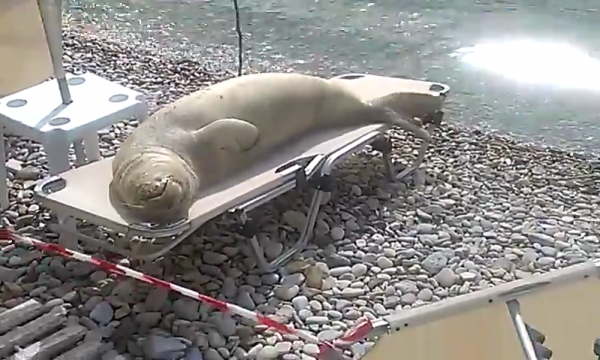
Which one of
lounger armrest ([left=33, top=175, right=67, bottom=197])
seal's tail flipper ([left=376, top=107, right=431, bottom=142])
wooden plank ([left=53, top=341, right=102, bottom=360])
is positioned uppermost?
lounger armrest ([left=33, top=175, right=67, bottom=197])

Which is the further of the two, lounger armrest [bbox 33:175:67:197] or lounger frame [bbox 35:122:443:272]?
lounger armrest [bbox 33:175:67:197]

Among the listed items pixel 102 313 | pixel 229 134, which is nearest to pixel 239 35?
pixel 229 134

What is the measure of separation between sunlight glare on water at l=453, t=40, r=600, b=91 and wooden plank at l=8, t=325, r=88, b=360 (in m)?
1.44

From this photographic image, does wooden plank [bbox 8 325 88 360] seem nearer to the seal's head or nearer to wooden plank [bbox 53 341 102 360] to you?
wooden plank [bbox 53 341 102 360]

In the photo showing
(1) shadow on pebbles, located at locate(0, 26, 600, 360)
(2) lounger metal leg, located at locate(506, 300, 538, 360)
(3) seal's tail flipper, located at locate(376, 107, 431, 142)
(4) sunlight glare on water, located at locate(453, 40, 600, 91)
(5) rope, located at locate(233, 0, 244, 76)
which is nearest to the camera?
(2) lounger metal leg, located at locate(506, 300, 538, 360)

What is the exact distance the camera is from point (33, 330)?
132 cm

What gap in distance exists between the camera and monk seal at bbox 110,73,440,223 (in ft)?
4.62

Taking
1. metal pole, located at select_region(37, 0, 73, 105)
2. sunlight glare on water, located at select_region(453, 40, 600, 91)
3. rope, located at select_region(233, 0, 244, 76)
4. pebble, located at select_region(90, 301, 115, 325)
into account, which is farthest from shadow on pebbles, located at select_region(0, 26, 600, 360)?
rope, located at select_region(233, 0, 244, 76)

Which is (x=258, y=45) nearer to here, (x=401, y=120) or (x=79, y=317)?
(x=401, y=120)

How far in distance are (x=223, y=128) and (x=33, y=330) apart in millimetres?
463

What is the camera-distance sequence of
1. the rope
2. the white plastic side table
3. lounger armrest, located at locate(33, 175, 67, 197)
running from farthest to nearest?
the rope < the white plastic side table < lounger armrest, located at locate(33, 175, 67, 197)

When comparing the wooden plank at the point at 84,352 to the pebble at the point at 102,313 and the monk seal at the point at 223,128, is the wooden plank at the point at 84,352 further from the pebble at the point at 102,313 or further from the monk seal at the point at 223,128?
the monk seal at the point at 223,128

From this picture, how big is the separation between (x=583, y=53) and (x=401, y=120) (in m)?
0.91

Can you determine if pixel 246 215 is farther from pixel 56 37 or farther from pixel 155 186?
pixel 56 37
